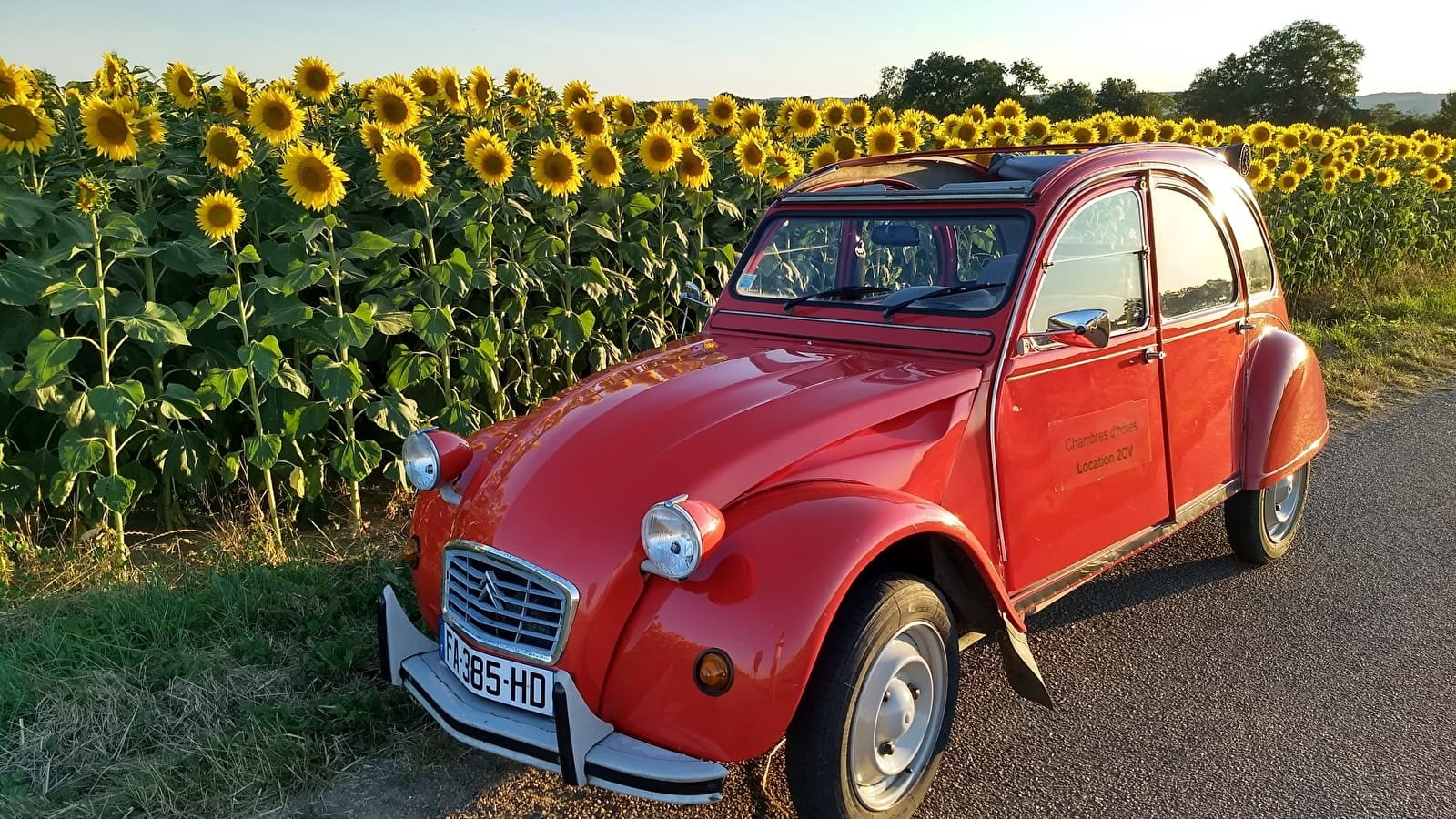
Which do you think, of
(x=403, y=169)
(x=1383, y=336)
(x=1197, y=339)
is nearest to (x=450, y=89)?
(x=403, y=169)

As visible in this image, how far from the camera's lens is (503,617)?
105 inches

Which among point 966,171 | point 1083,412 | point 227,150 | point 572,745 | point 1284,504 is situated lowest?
point 1284,504

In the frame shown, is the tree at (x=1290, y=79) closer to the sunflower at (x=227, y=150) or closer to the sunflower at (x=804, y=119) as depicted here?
the sunflower at (x=804, y=119)

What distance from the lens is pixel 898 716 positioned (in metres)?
2.74

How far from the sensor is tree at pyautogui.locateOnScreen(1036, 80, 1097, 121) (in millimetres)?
36250

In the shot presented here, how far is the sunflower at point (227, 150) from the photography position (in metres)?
4.45

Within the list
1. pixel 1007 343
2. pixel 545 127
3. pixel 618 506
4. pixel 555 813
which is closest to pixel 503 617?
pixel 618 506

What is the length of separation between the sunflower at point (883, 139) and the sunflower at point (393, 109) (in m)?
3.46

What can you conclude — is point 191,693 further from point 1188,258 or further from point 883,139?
point 883,139

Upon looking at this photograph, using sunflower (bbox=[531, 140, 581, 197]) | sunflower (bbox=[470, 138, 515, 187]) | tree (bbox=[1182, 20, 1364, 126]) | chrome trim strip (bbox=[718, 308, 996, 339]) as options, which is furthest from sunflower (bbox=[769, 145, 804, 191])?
tree (bbox=[1182, 20, 1364, 126])

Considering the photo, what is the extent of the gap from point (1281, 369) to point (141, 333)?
16.6 feet

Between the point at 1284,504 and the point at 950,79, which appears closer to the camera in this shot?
the point at 1284,504

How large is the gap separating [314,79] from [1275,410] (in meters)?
5.04

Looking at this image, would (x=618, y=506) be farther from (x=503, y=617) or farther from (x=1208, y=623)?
(x=1208, y=623)
